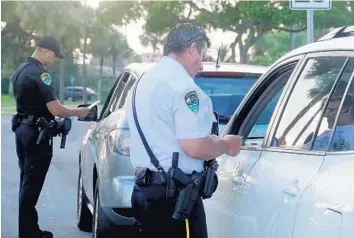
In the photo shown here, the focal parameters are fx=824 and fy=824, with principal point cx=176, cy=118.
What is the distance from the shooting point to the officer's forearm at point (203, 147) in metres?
3.69

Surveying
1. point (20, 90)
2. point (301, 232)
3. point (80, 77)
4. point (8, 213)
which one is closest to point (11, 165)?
point (8, 213)

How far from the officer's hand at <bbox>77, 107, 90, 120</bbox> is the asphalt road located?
81 mm

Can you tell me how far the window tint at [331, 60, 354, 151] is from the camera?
10.2 feet

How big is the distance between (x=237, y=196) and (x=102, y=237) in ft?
8.73

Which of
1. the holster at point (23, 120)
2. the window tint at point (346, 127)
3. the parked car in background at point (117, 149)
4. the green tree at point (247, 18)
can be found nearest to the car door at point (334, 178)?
the window tint at point (346, 127)

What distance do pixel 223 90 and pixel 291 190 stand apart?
12.9 ft

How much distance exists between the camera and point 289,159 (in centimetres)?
348

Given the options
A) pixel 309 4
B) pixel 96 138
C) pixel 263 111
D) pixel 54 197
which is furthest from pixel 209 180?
pixel 54 197

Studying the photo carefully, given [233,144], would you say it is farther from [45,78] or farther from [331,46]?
[45,78]

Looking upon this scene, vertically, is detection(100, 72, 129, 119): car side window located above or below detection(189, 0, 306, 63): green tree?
below

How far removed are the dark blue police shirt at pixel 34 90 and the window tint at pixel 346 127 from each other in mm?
3952

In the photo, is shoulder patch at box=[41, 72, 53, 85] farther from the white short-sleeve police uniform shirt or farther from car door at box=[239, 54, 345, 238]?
car door at box=[239, 54, 345, 238]

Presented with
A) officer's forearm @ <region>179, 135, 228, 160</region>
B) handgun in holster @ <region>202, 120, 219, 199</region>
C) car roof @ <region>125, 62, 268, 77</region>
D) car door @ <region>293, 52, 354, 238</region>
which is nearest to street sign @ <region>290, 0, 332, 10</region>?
car roof @ <region>125, 62, 268, 77</region>

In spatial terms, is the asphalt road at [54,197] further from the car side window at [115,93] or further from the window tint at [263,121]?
the window tint at [263,121]
